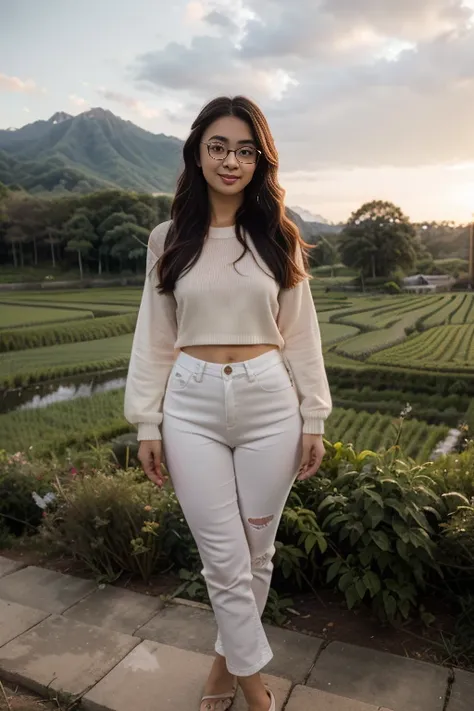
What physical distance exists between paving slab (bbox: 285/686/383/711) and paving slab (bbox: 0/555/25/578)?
1.43 metres

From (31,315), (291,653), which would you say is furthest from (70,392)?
(291,653)

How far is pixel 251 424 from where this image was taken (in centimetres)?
141

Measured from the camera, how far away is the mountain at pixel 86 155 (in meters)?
4.66

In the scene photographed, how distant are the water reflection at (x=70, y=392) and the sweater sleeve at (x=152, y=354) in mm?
2805

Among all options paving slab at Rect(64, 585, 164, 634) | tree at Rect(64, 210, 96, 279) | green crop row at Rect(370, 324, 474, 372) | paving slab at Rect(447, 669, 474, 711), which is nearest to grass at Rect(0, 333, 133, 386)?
tree at Rect(64, 210, 96, 279)

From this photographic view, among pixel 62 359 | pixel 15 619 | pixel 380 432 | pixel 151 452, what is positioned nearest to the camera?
pixel 151 452

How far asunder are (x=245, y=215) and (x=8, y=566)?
1.93 m

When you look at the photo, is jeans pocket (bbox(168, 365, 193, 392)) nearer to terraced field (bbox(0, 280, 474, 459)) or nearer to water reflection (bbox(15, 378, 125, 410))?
terraced field (bbox(0, 280, 474, 459))

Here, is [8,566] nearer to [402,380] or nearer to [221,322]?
[221,322]

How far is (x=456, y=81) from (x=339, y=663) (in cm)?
263

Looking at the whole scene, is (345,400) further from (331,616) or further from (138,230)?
(138,230)

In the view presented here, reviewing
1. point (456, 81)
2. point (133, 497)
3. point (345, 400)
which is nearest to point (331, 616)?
point (133, 497)

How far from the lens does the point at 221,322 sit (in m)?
1.43

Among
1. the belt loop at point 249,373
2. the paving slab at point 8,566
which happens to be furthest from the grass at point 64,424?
the belt loop at point 249,373
